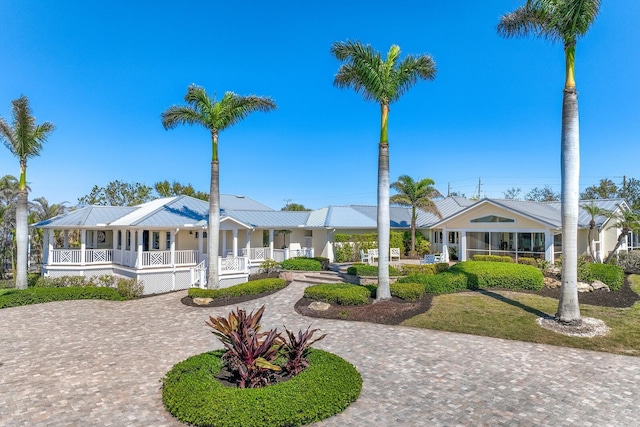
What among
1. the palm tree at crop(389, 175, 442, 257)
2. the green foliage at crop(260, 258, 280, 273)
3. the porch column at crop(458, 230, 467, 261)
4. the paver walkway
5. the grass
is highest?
the palm tree at crop(389, 175, 442, 257)

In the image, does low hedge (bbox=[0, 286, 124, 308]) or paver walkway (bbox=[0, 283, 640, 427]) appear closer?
paver walkway (bbox=[0, 283, 640, 427])

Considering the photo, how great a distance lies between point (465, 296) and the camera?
588 inches

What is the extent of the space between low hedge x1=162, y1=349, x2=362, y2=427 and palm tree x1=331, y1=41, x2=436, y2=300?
7.30 meters

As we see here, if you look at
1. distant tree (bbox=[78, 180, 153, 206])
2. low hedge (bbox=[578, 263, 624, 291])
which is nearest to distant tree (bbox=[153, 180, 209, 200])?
distant tree (bbox=[78, 180, 153, 206])

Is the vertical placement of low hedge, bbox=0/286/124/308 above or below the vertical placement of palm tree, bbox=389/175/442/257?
below

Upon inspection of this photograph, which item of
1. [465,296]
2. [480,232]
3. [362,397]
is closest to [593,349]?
[465,296]

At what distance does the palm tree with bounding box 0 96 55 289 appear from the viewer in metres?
17.3

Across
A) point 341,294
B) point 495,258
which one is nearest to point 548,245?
point 495,258

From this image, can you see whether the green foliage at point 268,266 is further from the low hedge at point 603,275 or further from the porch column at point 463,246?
the low hedge at point 603,275

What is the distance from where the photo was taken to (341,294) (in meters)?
13.8

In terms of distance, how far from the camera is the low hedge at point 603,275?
16.0 metres

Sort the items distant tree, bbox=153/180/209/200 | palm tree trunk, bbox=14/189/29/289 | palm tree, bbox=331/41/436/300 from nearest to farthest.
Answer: palm tree, bbox=331/41/436/300 → palm tree trunk, bbox=14/189/29/289 → distant tree, bbox=153/180/209/200

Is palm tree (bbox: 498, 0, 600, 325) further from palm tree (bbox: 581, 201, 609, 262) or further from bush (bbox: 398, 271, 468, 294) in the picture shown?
palm tree (bbox: 581, 201, 609, 262)

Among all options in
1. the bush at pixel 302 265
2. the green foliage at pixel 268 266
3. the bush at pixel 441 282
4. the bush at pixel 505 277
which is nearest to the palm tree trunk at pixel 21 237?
the green foliage at pixel 268 266
